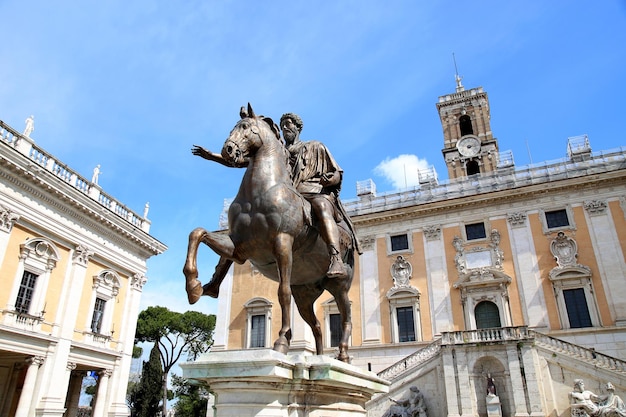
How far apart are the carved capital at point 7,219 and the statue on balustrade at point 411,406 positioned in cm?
1723

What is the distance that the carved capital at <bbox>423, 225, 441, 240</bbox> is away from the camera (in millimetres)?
26750

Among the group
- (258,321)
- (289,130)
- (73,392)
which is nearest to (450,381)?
(258,321)

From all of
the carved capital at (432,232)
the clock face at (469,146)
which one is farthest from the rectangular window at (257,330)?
the clock face at (469,146)

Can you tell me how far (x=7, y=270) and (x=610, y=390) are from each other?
→ 23234 millimetres

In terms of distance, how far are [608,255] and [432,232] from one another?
9.01m

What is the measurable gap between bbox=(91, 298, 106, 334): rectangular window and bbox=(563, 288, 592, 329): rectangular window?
23425mm

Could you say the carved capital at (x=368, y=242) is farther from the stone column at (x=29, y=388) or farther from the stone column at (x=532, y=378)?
the stone column at (x=29, y=388)

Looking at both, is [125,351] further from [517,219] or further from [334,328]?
[517,219]

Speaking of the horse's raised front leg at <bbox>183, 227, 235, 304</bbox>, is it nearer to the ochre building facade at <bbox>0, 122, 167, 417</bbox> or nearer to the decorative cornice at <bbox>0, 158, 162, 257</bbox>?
the ochre building facade at <bbox>0, 122, 167, 417</bbox>

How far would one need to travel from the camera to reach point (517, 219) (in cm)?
2547

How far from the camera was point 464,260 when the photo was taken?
83.9ft

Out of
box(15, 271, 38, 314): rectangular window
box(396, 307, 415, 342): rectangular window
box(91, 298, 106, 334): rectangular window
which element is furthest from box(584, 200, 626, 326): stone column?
box(15, 271, 38, 314): rectangular window

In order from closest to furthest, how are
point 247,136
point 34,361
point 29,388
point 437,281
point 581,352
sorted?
point 247,136
point 29,388
point 34,361
point 581,352
point 437,281

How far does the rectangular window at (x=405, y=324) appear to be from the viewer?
25.0 m
